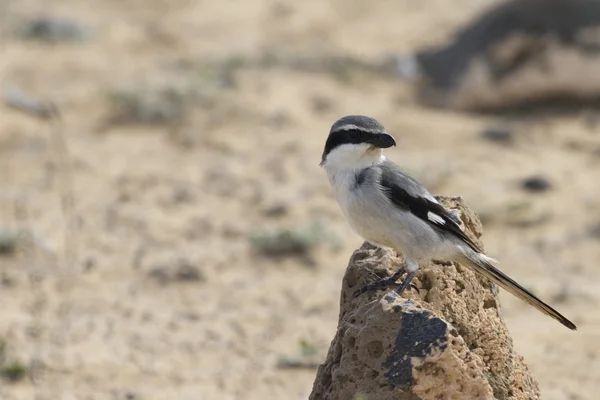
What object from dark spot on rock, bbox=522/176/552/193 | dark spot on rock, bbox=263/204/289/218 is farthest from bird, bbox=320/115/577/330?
dark spot on rock, bbox=522/176/552/193

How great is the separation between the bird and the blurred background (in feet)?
6.61

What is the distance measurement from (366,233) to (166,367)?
2.60 metres

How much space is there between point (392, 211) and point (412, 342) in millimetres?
1091

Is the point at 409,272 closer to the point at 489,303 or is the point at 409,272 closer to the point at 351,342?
the point at 489,303

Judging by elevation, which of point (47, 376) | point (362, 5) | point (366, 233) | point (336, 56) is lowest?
point (47, 376)

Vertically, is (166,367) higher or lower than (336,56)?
lower

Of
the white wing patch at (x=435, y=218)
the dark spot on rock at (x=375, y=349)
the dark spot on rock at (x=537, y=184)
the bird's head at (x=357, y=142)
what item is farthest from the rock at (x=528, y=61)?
the dark spot on rock at (x=375, y=349)

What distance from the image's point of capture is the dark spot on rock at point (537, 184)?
36.3 ft

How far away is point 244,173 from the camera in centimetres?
1157

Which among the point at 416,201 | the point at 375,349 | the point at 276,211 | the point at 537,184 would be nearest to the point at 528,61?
the point at 537,184

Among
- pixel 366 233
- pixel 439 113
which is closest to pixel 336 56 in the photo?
pixel 439 113

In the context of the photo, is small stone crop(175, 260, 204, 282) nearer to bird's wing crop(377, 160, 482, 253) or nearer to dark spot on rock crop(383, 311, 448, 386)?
bird's wing crop(377, 160, 482, 253)

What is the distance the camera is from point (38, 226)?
982 cm

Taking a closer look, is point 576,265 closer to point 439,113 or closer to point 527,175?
point 527,175
